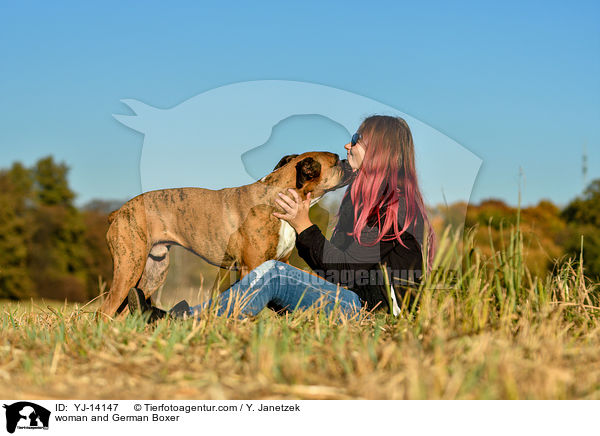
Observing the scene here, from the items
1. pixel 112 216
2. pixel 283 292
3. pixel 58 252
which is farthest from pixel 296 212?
pixel 58 252

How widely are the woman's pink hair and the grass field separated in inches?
21.9

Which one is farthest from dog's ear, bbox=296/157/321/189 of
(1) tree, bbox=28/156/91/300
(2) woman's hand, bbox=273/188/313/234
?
(1) tree, bbox=28/156/91/300

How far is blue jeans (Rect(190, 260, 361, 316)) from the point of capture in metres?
4.44

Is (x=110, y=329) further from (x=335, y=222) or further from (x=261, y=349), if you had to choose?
(x=335, y=222)

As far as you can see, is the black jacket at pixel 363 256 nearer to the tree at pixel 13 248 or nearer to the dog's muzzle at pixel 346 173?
the dog's muzzle at pixel 346 173

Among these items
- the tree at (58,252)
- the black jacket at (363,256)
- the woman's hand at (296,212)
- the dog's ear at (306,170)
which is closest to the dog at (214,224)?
the dog's ear at (306,170)

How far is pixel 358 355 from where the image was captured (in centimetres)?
289

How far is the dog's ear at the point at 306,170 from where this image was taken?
474 centimetres

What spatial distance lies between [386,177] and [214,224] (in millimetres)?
1838

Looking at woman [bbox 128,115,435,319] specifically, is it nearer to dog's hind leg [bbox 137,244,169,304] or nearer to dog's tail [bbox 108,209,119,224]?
dog's hind leg [bbox 137,244,169,304]

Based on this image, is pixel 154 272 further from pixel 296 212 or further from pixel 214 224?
pixel 296 212
